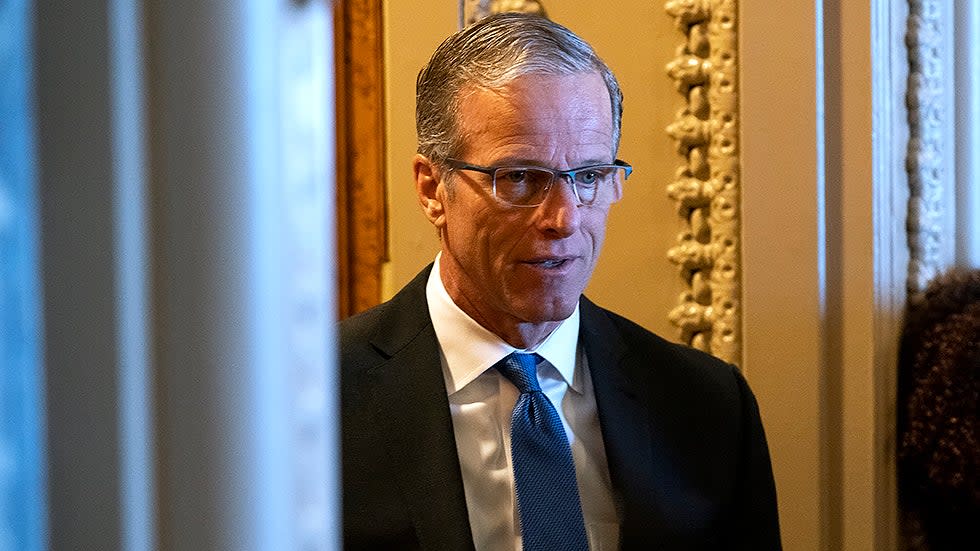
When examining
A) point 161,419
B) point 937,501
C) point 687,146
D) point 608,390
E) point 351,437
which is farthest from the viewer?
point 687,146

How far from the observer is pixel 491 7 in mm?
2443

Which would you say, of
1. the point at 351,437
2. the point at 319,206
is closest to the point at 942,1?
the point at 351,437

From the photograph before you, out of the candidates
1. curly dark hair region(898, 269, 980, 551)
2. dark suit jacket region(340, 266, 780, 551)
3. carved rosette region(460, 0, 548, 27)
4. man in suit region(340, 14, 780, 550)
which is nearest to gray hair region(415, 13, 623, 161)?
man in suit region(340, 14, 780, 550)

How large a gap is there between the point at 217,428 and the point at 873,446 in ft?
6.82

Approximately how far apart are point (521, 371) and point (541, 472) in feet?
0.56

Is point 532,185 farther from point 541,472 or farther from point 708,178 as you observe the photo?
point 708,178

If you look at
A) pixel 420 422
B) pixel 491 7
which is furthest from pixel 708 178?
pixel 420 422

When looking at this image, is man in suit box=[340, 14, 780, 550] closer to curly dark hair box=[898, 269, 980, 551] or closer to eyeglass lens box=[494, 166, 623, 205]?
eyeglass lens box=[494, 166, 623, 205]

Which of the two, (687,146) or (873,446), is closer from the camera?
(873,446)

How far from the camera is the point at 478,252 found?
1.84 meters

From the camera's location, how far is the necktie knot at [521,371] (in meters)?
1.82

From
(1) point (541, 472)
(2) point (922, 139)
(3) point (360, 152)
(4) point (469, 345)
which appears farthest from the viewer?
(3) point (360, 152)

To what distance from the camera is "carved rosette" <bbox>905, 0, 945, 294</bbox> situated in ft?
7.45

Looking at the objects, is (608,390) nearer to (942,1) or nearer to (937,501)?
(937,501)
